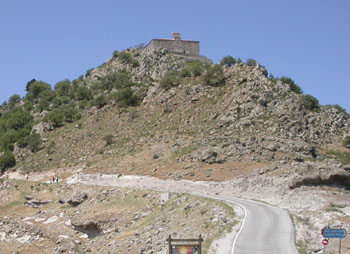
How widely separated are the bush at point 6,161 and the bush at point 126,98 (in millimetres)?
16355

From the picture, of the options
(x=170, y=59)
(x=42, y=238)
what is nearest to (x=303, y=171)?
(x=42, y=238)

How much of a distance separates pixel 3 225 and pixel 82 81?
5450cm

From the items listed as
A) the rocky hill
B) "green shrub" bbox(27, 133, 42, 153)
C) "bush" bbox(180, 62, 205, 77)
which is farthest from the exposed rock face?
"bush" bbox(180, 62, 205, 77)

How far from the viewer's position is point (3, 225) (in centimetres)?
4119

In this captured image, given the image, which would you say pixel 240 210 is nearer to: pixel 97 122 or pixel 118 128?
pixel 118 128

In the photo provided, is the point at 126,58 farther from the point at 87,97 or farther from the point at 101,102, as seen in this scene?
the point at 101,102

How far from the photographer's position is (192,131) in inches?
2117

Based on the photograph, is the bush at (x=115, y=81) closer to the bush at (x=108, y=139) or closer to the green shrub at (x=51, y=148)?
the green shrub at (x=51, y=148)

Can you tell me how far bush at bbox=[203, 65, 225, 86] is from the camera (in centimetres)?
6275

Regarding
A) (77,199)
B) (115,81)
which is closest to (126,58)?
(115,81)

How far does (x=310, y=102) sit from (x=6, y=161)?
40173 mm

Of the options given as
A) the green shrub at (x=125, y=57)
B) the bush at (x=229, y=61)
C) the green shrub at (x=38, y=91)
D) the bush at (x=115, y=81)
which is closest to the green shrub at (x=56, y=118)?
the bush at (x=115, y=81)

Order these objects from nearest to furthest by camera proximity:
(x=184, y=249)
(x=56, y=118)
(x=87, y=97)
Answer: (x=184, y=249) < (x=56, y=118) < (x=87, y=97)

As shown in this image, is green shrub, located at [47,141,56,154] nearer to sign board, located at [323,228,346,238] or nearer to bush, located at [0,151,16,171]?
bush, located at [0,151,16,171]
